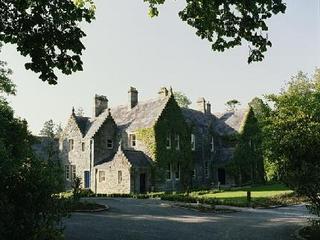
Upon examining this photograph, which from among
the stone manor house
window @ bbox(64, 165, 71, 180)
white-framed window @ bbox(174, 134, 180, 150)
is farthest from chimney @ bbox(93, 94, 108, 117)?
white-framed window @ bbox(174, 134, 180, 150)

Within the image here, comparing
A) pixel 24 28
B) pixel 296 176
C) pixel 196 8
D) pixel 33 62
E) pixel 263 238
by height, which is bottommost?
pixel 263 238

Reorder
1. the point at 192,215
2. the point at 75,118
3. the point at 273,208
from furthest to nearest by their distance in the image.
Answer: the point at 75,118
the point at 273,208
the point at 192,215

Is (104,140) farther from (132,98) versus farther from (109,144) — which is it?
(132,98)

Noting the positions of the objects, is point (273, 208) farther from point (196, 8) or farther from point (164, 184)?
point (196, 8)

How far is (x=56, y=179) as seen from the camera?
37.1ft

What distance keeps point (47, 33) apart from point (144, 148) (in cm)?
3708

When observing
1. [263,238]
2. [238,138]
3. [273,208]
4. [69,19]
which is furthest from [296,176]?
[238,138]

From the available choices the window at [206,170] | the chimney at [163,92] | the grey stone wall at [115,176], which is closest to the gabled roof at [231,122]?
the window at [206,170]

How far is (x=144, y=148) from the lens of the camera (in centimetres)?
4691

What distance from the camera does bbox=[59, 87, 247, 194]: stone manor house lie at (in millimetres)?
44781

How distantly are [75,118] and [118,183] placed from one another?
36.6ft

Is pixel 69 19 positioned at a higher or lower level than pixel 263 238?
higher

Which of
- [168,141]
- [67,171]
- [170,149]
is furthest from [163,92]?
[67,171]

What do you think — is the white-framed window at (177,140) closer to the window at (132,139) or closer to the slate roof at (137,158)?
the slate roof at (137,158)
